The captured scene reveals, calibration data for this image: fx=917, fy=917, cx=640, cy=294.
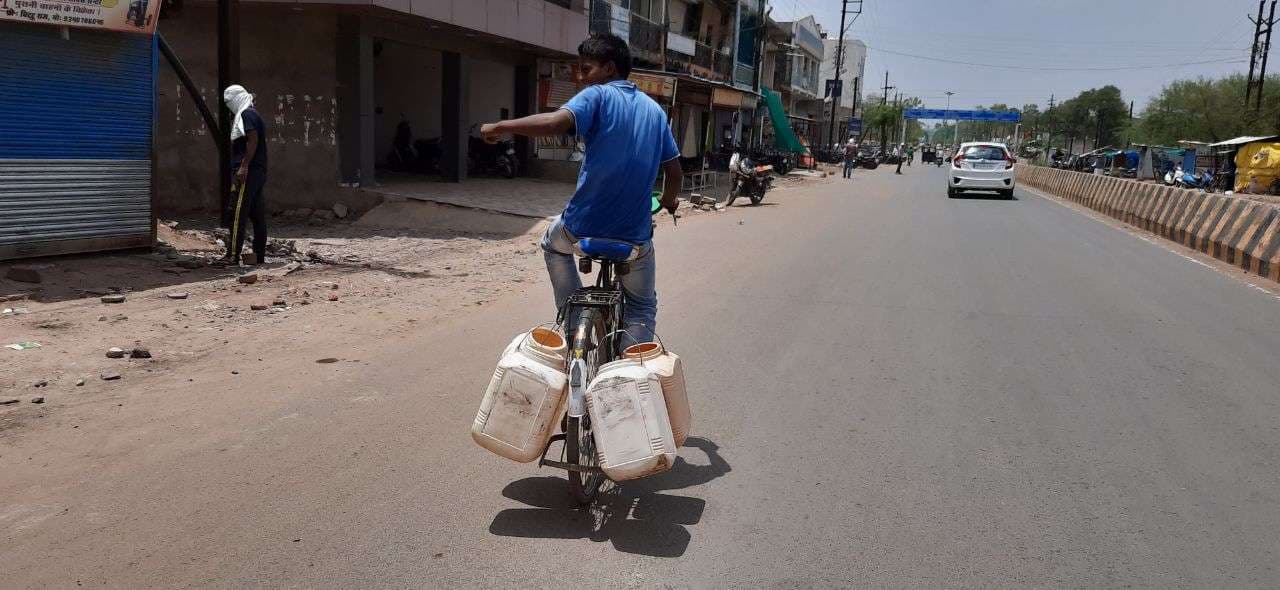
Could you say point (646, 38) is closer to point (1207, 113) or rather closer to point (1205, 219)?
point (1205, 219)

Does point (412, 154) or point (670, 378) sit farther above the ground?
point (412, 154)

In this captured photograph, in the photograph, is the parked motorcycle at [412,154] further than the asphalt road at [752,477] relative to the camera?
Yes

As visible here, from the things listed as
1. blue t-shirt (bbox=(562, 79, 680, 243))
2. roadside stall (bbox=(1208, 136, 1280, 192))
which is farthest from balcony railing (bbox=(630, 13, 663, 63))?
blue t-shirt (bbox=(562, 79, 680, 243))

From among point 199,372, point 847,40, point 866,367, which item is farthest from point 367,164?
point 847,40

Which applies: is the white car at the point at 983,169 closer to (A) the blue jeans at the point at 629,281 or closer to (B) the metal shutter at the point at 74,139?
(B) the metal shutter at the point at 74,139

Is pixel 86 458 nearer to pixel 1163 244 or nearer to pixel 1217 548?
pixel 1217 548

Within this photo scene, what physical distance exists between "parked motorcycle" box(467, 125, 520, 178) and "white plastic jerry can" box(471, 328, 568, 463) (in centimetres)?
1790

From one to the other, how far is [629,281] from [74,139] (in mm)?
6479

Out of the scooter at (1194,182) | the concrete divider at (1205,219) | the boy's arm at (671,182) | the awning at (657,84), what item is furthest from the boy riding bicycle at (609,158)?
the scooter at (1194,182)

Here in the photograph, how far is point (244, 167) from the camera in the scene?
27.5ft

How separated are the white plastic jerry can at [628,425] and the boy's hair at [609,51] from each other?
130 cm

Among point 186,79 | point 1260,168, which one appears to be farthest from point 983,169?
point 186,79

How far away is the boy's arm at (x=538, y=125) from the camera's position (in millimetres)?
3408

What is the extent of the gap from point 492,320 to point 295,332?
143 cm
